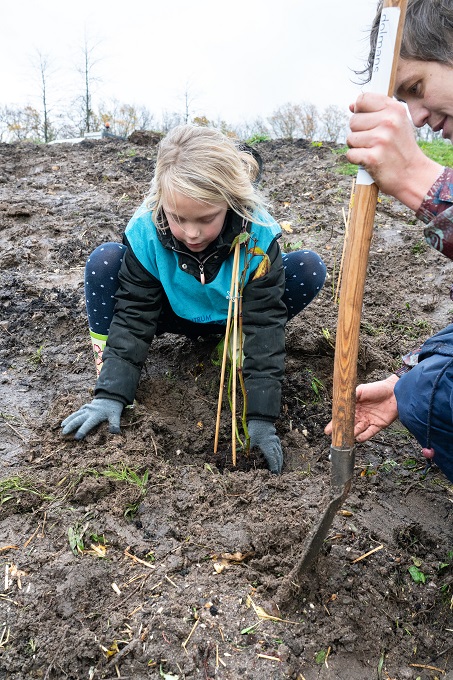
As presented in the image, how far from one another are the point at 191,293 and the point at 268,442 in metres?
0.79

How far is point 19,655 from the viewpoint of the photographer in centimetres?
162

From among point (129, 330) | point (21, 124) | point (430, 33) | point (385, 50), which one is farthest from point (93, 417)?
point (21, 124)

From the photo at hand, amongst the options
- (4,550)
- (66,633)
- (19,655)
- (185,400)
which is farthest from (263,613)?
(185,400)

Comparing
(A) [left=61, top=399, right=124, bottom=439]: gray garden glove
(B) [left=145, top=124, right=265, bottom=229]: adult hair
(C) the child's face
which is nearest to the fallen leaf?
(B) [left=145, top=124, right=265, bottom=229]: adult hair

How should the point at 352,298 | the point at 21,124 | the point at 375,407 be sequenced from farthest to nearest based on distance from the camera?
1. the point at 21,124
2. the point at 375,407
3. the point at 352,298

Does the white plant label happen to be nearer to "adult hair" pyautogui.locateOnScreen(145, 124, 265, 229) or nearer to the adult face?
the adult face

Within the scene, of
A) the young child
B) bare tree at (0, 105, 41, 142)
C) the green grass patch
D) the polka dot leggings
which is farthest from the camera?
bare tree at (0, 105, 41, 142)

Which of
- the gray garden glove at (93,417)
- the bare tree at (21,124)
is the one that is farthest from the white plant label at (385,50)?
the bare tree at (21,124)

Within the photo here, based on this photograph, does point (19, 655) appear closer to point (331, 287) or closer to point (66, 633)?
point (66, 633)

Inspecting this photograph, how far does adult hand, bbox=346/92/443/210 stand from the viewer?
1.37m

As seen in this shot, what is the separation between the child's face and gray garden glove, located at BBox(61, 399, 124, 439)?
0.78 metres

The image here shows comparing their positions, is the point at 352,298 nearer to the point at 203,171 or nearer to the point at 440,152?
the point at 203,171

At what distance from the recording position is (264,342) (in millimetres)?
2574

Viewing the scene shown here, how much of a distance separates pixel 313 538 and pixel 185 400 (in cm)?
129
